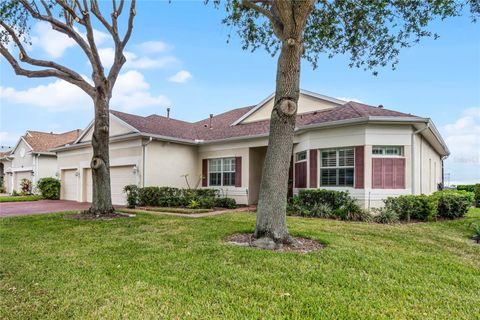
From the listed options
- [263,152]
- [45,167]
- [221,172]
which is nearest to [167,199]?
[221,172]

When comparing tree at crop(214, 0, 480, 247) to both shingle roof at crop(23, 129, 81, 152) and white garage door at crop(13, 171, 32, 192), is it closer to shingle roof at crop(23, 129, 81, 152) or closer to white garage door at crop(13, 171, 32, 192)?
shingle roof at crop(23, 129, 81, 152)

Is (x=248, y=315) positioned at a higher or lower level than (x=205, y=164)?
lower

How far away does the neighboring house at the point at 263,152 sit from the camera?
11.0m

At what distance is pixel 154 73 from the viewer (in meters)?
15.5

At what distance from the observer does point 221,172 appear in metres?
16.0

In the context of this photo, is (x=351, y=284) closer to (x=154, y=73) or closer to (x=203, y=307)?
(x=203, y=307)

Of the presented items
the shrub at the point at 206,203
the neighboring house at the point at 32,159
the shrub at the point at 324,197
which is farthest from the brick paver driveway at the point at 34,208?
the shrub at the point at 324,197

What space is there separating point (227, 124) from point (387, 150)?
10.2 metres

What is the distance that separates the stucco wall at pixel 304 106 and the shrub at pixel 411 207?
19.8 feet

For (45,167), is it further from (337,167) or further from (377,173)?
(377,173)

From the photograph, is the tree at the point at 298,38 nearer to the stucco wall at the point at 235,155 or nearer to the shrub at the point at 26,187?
the stucco wall at the point at 235,155

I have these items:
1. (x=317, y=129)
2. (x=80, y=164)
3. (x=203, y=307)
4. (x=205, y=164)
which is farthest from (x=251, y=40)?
(x=80, y=164)

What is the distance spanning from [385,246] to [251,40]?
25.7ft

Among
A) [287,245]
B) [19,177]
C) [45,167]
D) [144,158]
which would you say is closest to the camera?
[287,245]
